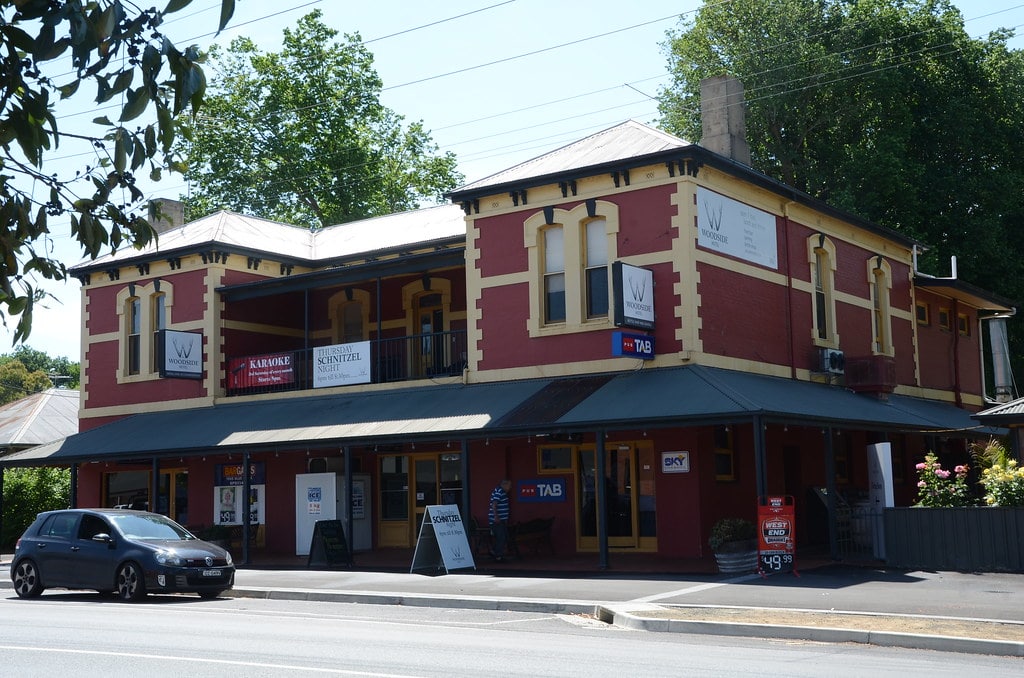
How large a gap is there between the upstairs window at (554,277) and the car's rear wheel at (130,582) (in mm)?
8974

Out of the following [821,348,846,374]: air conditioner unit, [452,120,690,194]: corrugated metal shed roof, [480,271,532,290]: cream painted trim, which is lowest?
[821,348,846,374]: air conditioner unit

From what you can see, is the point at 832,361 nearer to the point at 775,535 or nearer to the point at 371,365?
the point at 775,535

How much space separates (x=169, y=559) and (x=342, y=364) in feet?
29.6

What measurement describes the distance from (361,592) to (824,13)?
30288 millimetres

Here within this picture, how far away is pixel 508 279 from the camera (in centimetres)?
2242

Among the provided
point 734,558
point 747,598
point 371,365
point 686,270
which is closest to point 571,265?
point 686,270

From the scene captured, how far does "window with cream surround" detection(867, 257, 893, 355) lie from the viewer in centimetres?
2741

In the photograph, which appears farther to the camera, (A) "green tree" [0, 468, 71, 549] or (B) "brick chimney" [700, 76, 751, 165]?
(A) "green tree" [0, 468, 71, 549]

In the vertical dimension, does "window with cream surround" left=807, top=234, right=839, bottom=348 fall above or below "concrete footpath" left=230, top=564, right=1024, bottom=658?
above

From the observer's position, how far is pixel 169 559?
16.7m

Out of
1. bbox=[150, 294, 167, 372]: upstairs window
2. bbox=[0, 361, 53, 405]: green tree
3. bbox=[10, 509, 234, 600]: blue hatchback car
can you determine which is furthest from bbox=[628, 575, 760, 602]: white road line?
bbox=[0, 361, 53, 405]: green tree

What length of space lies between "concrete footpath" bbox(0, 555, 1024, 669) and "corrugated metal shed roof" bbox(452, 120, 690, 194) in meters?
7.77

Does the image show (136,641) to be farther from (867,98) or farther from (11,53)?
(867,98)

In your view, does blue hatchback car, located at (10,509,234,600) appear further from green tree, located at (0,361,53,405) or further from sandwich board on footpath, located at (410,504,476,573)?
green tree, located at (0,361,53,405)
